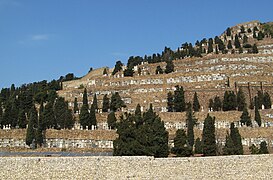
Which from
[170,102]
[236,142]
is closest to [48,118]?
[170,102]

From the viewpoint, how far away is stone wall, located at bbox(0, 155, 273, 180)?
944 inches

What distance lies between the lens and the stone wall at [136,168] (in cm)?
2397

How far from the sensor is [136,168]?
2556 centimetres

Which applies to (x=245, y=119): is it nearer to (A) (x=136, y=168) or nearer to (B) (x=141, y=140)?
(B) (x=141, y=140)

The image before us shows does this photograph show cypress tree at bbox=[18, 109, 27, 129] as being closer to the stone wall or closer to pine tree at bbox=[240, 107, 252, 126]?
the stone wall

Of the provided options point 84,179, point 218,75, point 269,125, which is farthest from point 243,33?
point 84,179

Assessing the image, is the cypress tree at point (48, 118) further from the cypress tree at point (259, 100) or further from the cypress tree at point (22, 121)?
the cypress tree at point (259, 100)

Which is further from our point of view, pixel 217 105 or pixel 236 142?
pixel 217 105

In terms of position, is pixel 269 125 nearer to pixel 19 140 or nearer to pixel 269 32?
pixel 19 140

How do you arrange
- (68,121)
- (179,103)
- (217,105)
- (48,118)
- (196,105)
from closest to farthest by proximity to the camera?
(48,118) → (68,121) → (179,103) → (217,105) → (196,105)

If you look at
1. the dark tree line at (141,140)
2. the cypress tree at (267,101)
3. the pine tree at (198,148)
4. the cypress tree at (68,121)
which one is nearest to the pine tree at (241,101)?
the cypress tree at (267,101)

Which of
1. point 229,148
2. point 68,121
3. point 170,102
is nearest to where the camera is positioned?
point 229,148

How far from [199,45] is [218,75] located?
2418 cm

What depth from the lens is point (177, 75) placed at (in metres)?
58.0
